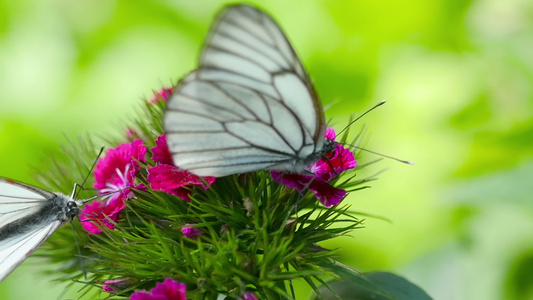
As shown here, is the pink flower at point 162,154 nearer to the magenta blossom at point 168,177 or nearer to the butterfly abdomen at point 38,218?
the magenta blossom at point 168,177

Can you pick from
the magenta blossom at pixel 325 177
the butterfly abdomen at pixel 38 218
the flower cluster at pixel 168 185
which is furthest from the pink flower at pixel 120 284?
the magenta blossom at pixel 325 177

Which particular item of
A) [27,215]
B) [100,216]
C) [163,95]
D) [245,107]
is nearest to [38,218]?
[27,215]

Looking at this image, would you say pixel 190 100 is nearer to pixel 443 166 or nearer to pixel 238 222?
pixel 238 222

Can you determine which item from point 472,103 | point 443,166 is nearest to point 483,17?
point 472,103

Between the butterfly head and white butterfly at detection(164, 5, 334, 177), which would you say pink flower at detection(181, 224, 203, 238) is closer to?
white butterfly at detection(164, 5, 334, 177)

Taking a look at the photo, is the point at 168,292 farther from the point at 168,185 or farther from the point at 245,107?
the point at 245,107

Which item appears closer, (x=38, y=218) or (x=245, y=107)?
(x=245, y=107)
